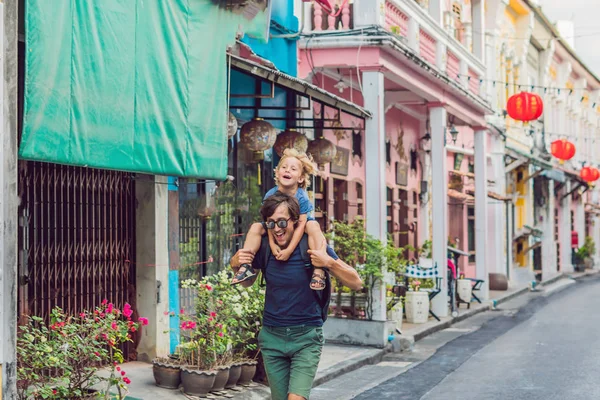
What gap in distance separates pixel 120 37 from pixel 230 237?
5443 mm

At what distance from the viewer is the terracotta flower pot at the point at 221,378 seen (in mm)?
8766

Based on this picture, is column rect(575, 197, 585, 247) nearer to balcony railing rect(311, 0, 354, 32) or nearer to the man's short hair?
balcony railing rect(311, 0, 354, 32)

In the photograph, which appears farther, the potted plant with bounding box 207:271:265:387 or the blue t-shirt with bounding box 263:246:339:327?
the potted plant with bounding box 207:271:265:387

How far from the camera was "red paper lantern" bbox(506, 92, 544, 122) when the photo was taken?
21.7 meters

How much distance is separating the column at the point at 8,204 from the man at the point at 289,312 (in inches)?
68.1

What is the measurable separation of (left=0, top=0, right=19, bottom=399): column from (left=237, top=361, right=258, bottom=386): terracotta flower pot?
307cm

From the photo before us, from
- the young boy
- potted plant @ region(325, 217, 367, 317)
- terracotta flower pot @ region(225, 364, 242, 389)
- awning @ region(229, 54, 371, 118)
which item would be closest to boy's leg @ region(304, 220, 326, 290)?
the young boy

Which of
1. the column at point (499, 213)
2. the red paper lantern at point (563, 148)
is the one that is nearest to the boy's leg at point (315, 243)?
the column at point (499, 213)

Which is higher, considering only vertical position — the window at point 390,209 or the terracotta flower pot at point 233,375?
the window at point 390,209

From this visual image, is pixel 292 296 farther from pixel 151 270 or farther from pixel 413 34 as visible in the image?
pixel 413 34

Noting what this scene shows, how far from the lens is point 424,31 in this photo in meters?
17.8

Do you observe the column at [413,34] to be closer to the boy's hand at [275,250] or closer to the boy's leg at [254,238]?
the boy's leg at [254,238]

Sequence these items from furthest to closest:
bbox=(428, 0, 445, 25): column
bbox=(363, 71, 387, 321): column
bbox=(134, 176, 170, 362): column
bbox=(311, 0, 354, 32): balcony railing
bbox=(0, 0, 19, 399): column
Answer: bbox=(428, 0, 445, 25): column, bbox=(311, 0, 354, 32): balcony railing, bbox=(363, 71, 387, 321): column, bbox=(134, 176, 170, 362): column, bbox=(0, 0, 19, 399): column

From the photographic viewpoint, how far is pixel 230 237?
13.1 meters
